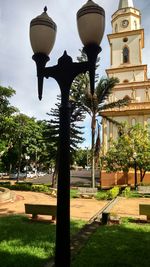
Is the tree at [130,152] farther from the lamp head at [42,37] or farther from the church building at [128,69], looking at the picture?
the lamp head at [42,37]

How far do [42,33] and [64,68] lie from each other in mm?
525

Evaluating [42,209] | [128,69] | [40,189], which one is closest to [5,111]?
[40,189]

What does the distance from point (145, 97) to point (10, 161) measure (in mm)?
28575

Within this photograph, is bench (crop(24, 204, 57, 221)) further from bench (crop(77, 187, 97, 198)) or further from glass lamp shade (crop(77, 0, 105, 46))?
bench (crop(77, 187, 97, 198))

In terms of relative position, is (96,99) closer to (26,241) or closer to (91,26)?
(26,241)

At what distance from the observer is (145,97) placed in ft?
118

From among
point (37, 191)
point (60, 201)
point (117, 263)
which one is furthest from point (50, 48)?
point (37, 191)

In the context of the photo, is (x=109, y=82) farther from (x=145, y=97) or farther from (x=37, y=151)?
(x=37, y=151)

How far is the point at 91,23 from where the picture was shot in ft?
12.1

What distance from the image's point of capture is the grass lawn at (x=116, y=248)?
6.09 meters

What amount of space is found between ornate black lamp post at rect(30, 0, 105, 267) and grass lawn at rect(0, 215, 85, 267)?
2.73 meters

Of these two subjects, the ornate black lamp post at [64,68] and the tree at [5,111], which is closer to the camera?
the ornate black lamp post at [64,68]

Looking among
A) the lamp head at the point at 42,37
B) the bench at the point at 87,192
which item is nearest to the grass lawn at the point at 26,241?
the lamp head at the point at 42,37

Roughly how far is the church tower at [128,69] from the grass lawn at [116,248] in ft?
85.0
